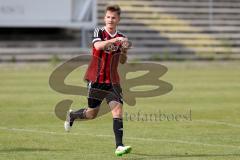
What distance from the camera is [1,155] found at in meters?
10.3

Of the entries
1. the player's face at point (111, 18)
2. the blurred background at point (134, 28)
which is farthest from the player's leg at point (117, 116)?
the blurred background at point (134, 28)

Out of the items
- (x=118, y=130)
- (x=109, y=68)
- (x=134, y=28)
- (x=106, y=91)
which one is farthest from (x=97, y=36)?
(x=134, y=28)

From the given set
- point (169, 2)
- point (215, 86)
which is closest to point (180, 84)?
point (215, 86)

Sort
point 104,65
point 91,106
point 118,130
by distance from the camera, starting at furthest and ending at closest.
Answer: point 91,106 → point 104,65 → point 118,130

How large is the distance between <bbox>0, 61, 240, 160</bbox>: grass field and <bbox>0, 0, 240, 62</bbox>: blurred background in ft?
39.5

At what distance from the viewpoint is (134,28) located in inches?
1524

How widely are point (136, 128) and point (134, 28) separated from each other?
2526 cm

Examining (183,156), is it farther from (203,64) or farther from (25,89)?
(203,64)

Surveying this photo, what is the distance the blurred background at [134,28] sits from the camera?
117 ft

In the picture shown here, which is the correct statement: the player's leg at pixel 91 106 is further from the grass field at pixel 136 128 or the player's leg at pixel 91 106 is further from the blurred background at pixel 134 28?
the blurred background at pixel 134 28

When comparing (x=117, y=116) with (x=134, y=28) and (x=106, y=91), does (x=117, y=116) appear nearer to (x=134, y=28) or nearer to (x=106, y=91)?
(x=106, y=91)

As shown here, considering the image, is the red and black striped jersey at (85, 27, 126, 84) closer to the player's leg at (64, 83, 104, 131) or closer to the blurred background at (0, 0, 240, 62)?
the player's leg at (64, 83, 104, 131)

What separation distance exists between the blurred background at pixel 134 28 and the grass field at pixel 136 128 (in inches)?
474

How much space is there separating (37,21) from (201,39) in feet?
27.4
